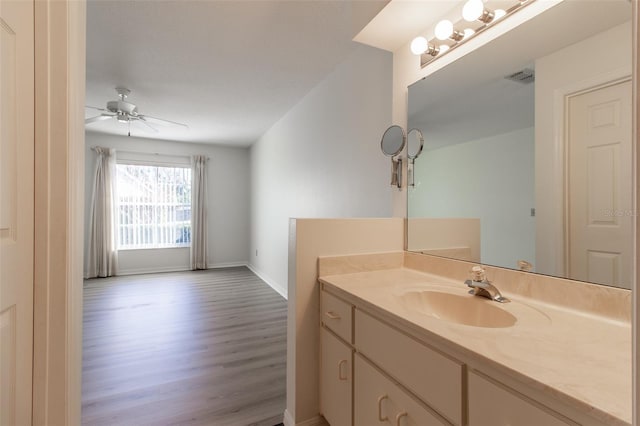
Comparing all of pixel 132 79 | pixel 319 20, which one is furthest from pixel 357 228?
pixel 132 79

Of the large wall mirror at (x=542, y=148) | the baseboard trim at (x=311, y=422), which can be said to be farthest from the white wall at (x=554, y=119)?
the baseboard trim at (x=311, y=422)

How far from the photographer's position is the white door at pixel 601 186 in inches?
34.1

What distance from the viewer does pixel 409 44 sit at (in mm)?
1719

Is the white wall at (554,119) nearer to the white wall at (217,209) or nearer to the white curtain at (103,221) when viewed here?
the white wall at (217,209)

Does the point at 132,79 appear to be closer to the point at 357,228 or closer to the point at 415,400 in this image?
the point at 357,228

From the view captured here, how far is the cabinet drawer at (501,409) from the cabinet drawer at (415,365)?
0.12ft

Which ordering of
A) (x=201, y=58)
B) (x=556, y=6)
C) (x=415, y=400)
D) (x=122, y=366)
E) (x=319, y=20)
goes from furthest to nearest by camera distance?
(x=201, y=58)
(x=122, y=366)
(x=319, y=20)
(x=556, y=6)
(x=415, y=400)

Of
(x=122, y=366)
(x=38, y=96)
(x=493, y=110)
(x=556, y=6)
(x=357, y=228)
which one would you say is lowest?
(x=122, y=366)

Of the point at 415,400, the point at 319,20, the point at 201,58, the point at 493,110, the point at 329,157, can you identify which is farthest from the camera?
the point at 329,157

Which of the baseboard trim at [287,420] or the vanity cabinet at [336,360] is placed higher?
the vanity cabinet at [336,360]

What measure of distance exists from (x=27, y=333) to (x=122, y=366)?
62.8 inches

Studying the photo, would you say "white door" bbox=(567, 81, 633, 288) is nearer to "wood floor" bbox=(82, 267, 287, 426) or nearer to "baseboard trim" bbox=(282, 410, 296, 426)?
"baseboard trim" bbox=(282, 410, 296, 426)

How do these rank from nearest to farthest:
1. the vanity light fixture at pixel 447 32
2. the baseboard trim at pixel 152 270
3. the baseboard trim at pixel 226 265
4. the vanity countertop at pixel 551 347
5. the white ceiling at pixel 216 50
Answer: the vanity countertop at pixel 551 347
the vanity light fixture at pixel 447 32
the white ceiling at pixel 216 50
the baseboard trim at pixel 152 270
the baseboard trim at pixel 226 265

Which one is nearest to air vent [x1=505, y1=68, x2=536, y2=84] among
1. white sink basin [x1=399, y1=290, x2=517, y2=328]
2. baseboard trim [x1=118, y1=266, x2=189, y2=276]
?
white sink basin [x1=399, y1=290, x2=517, y2=328]
